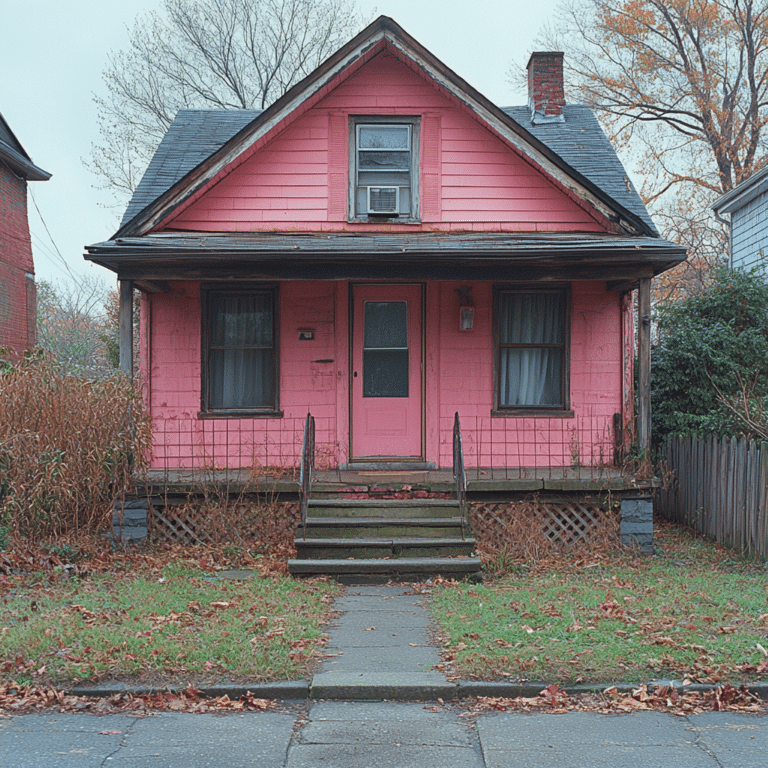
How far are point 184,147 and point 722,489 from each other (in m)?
9.35

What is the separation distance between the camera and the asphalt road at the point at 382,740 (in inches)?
155

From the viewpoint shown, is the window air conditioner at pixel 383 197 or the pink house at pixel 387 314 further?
the window air conditioner at pixel 383 197

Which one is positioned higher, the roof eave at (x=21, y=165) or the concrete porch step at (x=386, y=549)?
the roof eave at (x=21, y=165)

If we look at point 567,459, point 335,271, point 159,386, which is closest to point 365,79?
point 335,271

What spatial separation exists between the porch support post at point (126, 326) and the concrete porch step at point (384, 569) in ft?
11.0

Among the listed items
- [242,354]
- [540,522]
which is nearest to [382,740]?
[540,522]

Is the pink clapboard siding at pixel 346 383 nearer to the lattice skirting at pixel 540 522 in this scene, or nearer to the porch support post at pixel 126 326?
the porch support post at pixel 126 326

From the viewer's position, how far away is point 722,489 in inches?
359

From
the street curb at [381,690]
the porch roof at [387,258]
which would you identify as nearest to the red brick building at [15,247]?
the porch roof at [387,258]

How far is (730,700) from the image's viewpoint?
462 cm

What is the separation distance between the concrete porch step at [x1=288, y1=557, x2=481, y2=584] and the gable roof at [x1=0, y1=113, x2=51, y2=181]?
12.7 metres

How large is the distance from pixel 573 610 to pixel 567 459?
14.3 feet

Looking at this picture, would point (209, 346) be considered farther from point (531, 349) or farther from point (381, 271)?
point (531, 349)

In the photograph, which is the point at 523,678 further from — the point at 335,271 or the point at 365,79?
the point at 365,79
